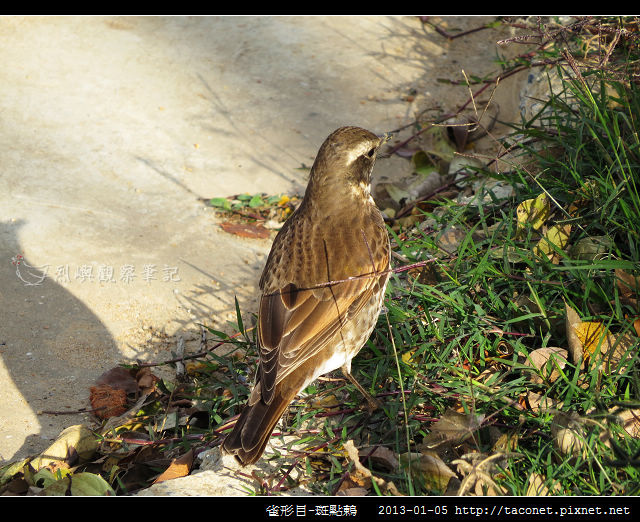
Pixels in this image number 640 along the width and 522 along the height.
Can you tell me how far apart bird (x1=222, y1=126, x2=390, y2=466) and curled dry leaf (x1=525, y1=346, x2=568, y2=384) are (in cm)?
78

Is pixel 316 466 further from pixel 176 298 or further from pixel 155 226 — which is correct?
pixel 155 226

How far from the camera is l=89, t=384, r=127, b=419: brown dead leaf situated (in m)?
4.18

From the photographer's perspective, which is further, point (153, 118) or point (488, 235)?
point (153, 118)

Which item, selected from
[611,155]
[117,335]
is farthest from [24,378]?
[611,155]

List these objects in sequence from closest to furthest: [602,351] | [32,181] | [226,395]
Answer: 1. [602,351]
2. [226,395]
3. [32,181]

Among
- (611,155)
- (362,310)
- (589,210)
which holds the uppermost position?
(611,155)

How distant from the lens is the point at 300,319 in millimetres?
3525

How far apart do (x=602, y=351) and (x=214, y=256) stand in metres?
3.03

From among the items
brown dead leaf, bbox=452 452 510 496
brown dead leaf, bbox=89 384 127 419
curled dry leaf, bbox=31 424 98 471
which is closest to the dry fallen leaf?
brown dead leaf, bbox=452 452 510 496

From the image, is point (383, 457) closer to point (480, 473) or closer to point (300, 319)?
point (480, 473)

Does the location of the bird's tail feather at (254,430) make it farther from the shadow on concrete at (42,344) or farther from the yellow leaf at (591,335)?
the yellow leaf at (591,335)

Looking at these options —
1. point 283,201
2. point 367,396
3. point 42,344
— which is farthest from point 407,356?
point 283,201

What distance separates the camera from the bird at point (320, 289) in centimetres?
338

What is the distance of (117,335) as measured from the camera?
4824 millimetres
